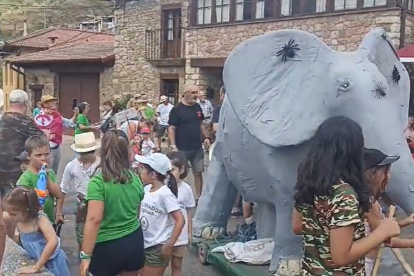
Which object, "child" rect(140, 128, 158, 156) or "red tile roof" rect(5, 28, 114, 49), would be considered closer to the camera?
"child" rect(140, 128, 158, 156)

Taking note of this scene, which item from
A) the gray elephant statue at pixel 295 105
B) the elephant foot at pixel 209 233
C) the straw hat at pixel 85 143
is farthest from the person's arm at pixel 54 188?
the elephant foot at pixel 209 233

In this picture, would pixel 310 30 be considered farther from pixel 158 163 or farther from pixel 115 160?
pixel 115 160

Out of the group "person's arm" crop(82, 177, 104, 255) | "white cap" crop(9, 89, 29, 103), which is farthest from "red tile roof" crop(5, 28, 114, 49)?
"person's arm" crop(82, 177, 104, 255)

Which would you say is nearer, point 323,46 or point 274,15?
point 323,46

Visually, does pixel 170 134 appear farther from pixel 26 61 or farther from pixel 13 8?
pixel 13 8

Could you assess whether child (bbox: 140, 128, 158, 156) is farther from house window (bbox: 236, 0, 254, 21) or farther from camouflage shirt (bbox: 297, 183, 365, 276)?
house window (bbox: 236, 0, 254, 21)

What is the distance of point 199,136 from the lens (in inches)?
323

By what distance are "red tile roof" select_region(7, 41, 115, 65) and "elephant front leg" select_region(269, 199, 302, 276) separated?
19.0 metres

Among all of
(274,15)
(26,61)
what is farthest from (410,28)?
(26,61)

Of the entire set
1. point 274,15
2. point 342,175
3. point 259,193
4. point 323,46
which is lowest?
point 259,193

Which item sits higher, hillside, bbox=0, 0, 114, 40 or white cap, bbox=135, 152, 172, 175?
hillside, bbox=0, 0, 114, 40

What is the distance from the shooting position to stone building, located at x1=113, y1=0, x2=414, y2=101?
13.9m

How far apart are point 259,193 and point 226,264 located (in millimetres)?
681

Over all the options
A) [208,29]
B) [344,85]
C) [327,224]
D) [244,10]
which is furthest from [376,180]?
[208,29]
